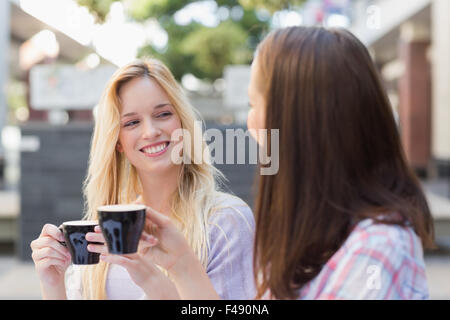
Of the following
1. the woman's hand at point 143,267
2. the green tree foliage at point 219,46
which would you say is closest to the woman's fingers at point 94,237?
the woman's hand at point 143,267

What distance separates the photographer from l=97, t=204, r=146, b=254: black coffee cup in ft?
1.58

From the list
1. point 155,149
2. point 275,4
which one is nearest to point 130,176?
point 155,149

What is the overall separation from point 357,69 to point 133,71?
10.1 inches

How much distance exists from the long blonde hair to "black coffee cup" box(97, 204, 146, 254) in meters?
0.12

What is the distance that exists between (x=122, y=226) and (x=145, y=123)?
221mm

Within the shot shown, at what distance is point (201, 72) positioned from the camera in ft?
19.8

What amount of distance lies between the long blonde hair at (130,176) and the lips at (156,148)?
0.08 feet

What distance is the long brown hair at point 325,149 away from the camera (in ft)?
1.74

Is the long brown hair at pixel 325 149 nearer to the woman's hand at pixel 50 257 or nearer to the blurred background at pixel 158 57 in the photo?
the blurred background at pixel 158 57

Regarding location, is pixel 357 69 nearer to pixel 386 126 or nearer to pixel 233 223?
pixel 386 126

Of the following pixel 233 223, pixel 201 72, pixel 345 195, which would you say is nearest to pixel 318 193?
pixel 345 195

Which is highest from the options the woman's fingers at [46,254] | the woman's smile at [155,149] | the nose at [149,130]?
the nose at [149,130]
